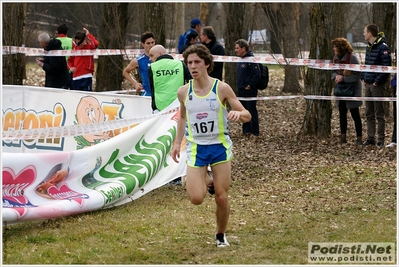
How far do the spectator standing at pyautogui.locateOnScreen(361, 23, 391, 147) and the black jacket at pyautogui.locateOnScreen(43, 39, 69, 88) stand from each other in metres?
6.46

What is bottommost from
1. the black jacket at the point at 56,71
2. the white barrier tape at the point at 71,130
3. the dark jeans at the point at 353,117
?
the dark jeans at the point at 353,117

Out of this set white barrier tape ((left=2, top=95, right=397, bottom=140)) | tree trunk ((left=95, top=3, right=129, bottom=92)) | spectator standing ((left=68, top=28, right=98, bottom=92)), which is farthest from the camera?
tree trunk ((left=95, top=3, right=129, bottom=92))

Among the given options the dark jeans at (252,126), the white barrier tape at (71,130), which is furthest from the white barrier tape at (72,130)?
the dark jeans at (252,126)

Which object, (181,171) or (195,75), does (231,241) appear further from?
(181,171)

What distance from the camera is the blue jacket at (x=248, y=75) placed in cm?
1548

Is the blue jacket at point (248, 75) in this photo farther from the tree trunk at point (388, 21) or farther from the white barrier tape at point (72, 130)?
the white barrier tape at point (72, 130)

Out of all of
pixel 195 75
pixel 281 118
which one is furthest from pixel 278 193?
pixel 281 118

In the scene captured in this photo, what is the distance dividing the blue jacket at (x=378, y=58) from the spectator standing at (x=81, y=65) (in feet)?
21.2

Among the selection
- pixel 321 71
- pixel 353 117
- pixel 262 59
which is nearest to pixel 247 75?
pixel 262 59

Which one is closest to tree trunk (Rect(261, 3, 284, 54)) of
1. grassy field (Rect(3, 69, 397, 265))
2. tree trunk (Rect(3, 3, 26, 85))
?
grassy field (Rect(3, 69, 397, 265))

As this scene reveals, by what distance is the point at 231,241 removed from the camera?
26.2ft

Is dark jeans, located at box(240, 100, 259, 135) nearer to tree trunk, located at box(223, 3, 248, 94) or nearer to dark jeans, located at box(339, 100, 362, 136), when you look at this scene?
dark jeans, located at box(339, 100, 362, 136)

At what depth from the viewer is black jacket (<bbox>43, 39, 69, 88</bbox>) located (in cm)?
1641

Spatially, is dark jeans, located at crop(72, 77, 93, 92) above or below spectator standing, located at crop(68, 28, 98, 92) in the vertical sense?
below
